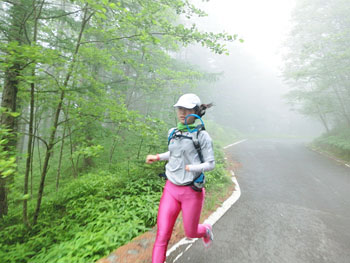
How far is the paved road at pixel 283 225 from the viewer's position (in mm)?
3057

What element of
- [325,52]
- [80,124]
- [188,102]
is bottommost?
[80,124]

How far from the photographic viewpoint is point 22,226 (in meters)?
4.44

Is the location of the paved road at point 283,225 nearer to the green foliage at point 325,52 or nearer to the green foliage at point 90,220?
the green foliage at point 90,220

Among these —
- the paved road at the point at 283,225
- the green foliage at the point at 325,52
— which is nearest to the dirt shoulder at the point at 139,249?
the paved road at the point at 283,225

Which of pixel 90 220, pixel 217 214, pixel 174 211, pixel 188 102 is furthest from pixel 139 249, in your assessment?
pixel 188 102

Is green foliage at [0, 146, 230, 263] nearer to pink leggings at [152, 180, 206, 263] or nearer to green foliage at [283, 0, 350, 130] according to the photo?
pink leggings at [152, 180, 206, 263]

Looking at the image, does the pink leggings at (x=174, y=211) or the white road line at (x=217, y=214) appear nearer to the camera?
the pink leggings at (x=174, y=211)

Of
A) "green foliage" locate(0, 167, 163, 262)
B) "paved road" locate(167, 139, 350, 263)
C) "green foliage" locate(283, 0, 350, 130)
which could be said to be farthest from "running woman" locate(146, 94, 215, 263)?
"green foliage" locate(283, 0, 350, 130)

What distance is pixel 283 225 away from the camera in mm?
4008

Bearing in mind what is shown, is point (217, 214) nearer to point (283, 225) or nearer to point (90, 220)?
point (283, 225)

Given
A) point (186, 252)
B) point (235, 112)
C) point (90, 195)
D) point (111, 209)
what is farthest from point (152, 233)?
point (235, 112)

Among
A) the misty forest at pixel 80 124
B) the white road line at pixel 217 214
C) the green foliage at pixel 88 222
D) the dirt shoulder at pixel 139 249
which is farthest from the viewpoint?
the misty forest at pixel 80 124

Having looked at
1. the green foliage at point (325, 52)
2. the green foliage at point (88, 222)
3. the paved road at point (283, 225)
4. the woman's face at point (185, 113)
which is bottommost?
the green foliage at point (88, 222)

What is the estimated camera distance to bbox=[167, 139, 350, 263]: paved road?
3.06m
